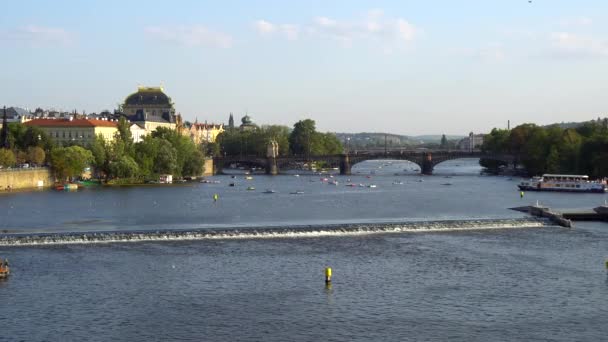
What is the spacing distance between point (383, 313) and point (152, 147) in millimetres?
84183

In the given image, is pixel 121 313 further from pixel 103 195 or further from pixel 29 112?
pixel 29 112

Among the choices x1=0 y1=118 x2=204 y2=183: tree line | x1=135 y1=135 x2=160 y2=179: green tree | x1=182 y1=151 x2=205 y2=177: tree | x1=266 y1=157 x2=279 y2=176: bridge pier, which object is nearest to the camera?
x1=0 y1=118 x2=204 y2=183: tree line

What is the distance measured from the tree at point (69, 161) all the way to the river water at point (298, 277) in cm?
3428

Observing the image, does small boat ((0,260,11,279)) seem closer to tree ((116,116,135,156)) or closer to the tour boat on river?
the tour boat on river

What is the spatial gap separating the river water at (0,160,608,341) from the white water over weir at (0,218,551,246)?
11cm

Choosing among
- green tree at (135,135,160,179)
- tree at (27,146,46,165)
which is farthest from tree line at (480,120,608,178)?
tree at (27,146,46,165)

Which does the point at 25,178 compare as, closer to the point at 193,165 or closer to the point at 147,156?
the point at 147,156

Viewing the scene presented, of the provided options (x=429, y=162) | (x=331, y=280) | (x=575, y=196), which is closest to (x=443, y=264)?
(x=331, y=280)

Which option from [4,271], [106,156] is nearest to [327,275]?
[4,271]

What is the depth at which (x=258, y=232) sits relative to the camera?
2141 inches

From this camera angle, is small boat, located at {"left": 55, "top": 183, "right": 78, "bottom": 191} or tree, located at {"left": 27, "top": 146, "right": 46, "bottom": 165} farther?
tree, located at {"left": 27, "top": 146, "right": 46, "bottom": 165}

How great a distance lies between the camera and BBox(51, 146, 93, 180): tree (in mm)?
104875

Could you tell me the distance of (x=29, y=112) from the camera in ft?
541

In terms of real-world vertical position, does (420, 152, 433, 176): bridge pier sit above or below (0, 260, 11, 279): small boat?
above
